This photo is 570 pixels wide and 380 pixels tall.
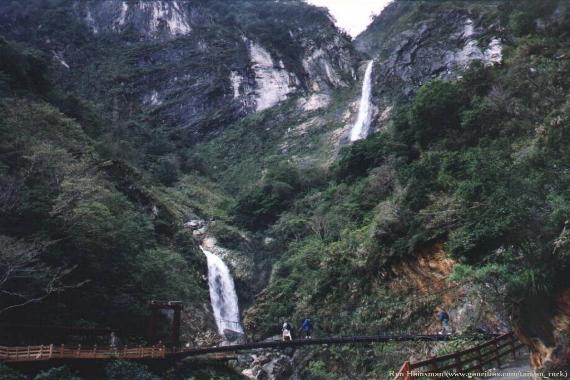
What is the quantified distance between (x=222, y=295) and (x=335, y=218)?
8301mm

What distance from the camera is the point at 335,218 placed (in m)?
24.4

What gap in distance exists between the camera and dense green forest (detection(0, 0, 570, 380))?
12.4 metres

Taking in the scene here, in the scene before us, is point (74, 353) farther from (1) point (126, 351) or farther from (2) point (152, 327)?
(2) point (152, 327)

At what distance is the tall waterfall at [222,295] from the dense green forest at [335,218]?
737 millimetres

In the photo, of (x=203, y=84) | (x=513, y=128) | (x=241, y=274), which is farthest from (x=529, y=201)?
(x=203, y=84)

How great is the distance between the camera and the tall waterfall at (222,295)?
25969 millimetres

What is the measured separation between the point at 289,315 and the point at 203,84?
1485 inches

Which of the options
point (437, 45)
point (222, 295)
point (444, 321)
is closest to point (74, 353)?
point (444, 321)

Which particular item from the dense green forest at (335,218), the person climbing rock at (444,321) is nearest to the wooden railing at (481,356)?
the dense green forest at (335,218)

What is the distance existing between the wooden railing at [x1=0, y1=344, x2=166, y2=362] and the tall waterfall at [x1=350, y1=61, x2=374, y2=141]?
93.1 feet

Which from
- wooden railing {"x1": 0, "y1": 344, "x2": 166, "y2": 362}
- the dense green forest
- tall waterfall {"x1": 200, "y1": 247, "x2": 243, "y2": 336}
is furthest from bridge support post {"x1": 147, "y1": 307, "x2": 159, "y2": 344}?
tall waterfall {"x1": 200, "y1": 247, "x2": 243, "y2": 336}

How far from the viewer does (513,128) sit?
18.5m

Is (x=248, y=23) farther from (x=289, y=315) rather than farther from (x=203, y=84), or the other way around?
(x=289, y=315)

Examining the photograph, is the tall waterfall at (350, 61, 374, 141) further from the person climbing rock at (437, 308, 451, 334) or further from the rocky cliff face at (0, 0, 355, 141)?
the person climbing rock at (437, 308, 451, 334)
